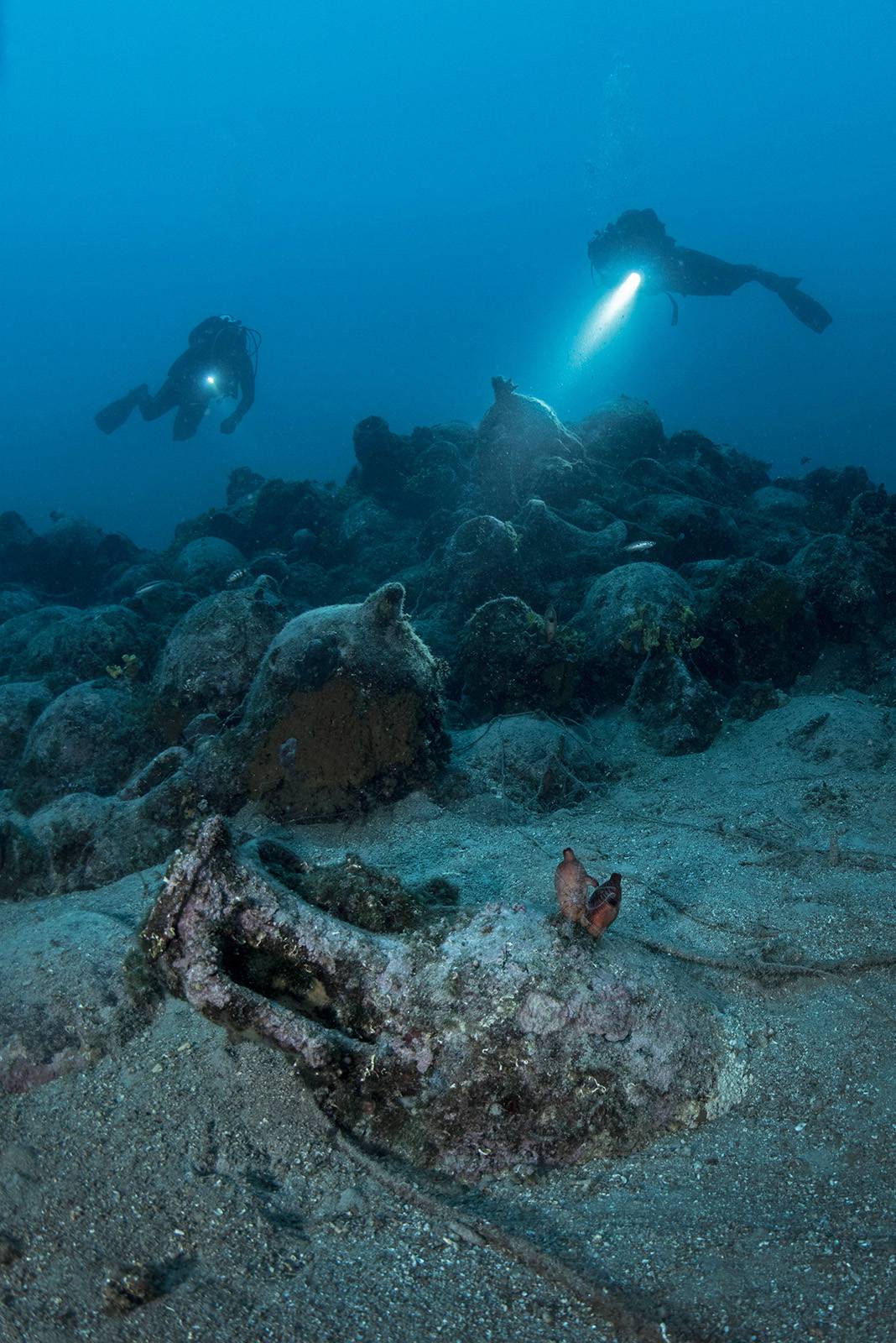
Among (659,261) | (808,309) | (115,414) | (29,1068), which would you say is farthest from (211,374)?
(29,1068)

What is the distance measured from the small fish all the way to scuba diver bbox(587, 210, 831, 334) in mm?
26658

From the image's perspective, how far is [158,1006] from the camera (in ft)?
12.5

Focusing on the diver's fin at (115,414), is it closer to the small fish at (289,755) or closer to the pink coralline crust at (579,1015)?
the small fish at (289,755)

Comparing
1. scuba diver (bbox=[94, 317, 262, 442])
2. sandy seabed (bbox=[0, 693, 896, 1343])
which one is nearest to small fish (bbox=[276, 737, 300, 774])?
sandy seabed (bbox=[0, 693, 896, 1343])

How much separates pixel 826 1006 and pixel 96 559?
2173 centimetres

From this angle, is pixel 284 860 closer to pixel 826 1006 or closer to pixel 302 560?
pixel 826 1006

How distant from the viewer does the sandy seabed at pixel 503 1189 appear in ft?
7.10

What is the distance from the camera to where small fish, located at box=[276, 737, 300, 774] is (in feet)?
21.0

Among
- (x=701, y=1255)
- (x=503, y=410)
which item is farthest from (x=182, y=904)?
(x=503, y=410)

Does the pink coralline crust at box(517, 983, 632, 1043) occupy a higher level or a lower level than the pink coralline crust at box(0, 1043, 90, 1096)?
lower

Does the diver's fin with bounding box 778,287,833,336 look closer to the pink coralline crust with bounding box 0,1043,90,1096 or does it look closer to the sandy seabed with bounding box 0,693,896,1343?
the sandy seabed with bounding box 0,693,896,1343

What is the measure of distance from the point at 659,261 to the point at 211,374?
18.9 m

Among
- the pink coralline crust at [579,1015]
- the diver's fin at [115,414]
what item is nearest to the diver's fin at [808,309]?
the diver's fin at [115,414]

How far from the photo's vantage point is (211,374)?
29.5 m
